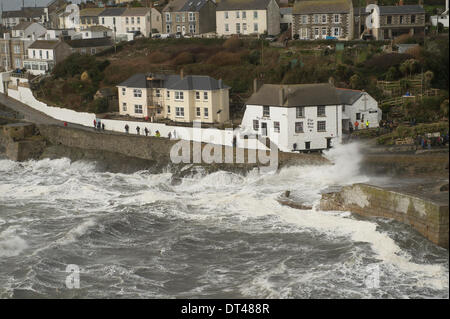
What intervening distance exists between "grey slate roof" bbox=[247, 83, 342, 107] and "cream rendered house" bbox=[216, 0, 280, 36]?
755 inches

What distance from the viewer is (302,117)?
28984 millimetres

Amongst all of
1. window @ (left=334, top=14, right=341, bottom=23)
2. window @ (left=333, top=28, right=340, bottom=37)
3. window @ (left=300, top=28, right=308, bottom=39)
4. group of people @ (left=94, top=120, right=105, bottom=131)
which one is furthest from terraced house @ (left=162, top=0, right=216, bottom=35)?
group of people @ (left=94, top=120, right=105, bottom=131)

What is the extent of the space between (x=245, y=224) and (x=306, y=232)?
7.43ft

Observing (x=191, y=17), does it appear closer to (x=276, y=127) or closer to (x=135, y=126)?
(x=135, y=126)

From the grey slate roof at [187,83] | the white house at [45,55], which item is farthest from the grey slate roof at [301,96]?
the white house at [45,55]

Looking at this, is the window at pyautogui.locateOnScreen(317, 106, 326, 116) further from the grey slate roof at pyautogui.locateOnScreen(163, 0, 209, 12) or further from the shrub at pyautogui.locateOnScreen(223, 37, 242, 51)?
the grey slate roof at pyautogui.locateOnScreen(163, 0, 209, 12)

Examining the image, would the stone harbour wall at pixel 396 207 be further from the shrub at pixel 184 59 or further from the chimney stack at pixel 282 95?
the shrub at pixel 184 59

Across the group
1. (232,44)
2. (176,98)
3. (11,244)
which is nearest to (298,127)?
(176,98)

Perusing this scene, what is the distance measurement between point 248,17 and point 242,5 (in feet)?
3.79

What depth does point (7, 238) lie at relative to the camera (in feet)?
70.7

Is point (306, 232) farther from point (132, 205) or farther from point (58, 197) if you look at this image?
point (58, 197)

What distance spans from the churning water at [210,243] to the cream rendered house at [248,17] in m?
22.6

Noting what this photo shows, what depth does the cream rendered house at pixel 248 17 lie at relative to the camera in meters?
48.1

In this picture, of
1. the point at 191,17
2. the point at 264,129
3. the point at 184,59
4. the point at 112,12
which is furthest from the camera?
the point at 112,12
